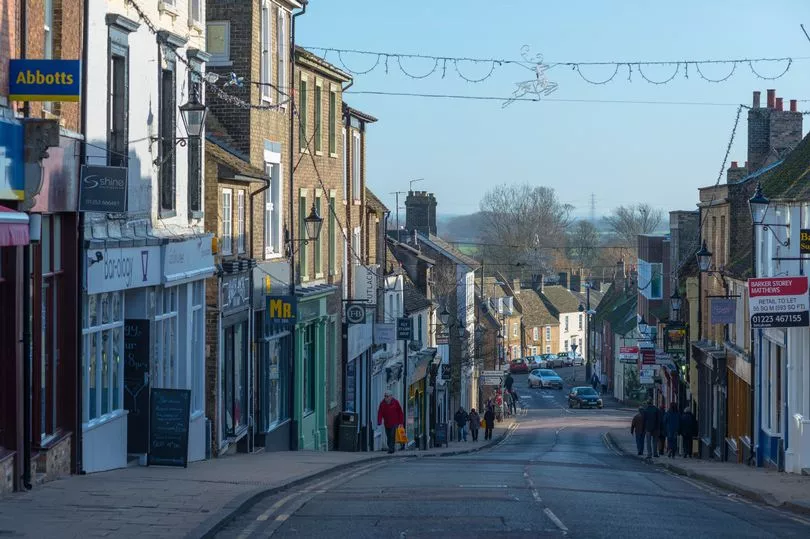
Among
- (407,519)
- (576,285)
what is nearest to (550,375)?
(576,285)

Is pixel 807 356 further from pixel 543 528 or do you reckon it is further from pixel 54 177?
pixel 54 177

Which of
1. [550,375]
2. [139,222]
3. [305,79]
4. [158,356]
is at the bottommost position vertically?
[550,375]

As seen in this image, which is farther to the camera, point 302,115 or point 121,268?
point 302,115

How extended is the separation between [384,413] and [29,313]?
16.6 meters

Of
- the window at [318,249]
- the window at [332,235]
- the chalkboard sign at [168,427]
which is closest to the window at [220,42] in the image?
the window at [318,249]

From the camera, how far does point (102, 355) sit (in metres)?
17.5

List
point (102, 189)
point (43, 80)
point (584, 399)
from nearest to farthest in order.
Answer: point (43, 80) < point (102, 189) < point (584, 399)

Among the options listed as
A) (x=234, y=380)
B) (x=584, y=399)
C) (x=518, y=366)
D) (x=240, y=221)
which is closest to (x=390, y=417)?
(x=234, y=380)

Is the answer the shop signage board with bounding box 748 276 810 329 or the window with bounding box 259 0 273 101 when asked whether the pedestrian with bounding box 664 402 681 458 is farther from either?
the window with bounding box 259 0 273 101

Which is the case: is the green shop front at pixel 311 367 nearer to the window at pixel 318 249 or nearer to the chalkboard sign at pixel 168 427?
the window at pixel 318 249

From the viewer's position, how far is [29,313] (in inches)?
556

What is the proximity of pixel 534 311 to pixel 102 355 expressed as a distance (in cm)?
9619

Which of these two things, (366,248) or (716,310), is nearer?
(716,310)

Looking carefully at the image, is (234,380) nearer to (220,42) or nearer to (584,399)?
(220,42)
